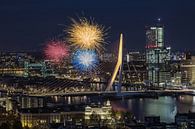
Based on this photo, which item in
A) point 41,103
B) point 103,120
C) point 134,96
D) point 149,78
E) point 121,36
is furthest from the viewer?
point 149,78

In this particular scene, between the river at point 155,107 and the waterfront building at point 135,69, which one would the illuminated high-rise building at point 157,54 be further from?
the river at point 155,107

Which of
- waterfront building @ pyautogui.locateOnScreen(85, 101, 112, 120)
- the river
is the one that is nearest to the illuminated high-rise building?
the river

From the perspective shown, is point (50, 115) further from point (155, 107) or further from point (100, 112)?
point (155, 107)

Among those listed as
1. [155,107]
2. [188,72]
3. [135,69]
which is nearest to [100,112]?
[155,107]

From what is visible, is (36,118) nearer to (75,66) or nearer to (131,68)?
(75,66)

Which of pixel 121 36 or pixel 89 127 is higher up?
pixel 121 36

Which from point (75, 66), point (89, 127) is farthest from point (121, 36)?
point (75, 66)
